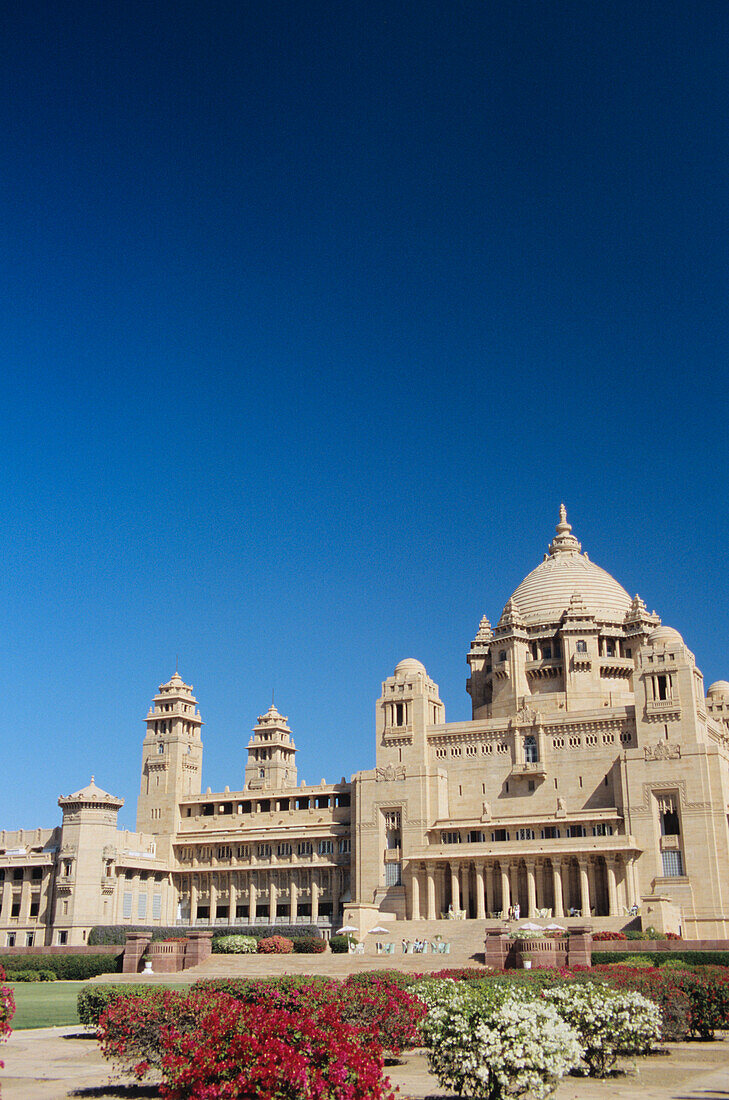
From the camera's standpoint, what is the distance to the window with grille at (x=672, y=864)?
2862 inches

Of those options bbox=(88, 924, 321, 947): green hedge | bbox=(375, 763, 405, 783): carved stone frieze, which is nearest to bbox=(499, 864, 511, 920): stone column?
bbox=(375, 763, 405, 783): carved stone frieze

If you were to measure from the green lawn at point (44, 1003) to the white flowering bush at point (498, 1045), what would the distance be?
56.3 feet

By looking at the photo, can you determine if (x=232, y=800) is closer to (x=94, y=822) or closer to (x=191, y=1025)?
(x=94, y=822)

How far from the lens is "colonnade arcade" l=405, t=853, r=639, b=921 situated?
73.3m

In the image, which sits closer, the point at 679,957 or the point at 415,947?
the point at 679,957

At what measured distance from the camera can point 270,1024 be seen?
16.3 meters

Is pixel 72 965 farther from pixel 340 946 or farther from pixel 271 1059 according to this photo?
pixel 271 1059

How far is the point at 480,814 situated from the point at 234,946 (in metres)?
27.5

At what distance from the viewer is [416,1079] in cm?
2334

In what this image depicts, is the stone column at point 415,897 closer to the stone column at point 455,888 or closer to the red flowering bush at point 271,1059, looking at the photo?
the stone column at point 455,888

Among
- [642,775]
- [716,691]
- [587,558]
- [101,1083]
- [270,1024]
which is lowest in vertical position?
[101,1083]

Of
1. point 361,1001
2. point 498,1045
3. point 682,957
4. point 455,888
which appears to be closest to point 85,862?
point 455,888

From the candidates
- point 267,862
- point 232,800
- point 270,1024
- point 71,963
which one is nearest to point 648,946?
point 71,963

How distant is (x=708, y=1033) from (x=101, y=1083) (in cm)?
1649
